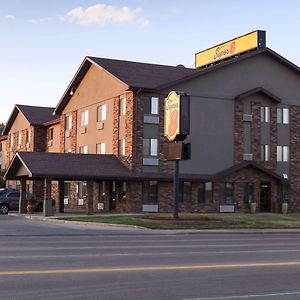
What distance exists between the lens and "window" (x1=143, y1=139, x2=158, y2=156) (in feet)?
142

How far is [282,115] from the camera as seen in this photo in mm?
48000

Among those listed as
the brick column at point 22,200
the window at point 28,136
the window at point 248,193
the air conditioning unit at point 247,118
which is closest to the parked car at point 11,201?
the brick column at point 22,200

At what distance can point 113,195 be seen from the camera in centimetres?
4506

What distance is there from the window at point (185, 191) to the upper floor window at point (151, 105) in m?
5.40

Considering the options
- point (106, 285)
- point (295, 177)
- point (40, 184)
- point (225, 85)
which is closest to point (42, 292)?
point (106, 285)

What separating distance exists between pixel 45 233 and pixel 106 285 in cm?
1518

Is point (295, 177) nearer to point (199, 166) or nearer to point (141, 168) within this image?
point (199, 166)

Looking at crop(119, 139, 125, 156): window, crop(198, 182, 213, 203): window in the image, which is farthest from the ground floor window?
crop(119, 139, 125, 156): window

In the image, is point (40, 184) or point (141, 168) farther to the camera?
point (40, 184)

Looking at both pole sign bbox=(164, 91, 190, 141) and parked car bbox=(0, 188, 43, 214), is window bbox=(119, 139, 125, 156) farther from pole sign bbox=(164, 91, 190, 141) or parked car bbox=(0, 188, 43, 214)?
pole sign bbox=(164, 91, 190, 141)

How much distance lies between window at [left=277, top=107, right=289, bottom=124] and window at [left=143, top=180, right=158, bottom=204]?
11.3 m

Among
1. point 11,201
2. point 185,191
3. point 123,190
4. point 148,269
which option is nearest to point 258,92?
point 185,191

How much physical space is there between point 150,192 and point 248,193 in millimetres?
7844

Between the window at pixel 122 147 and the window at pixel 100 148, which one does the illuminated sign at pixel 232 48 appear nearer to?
the window at pixel 122 147
